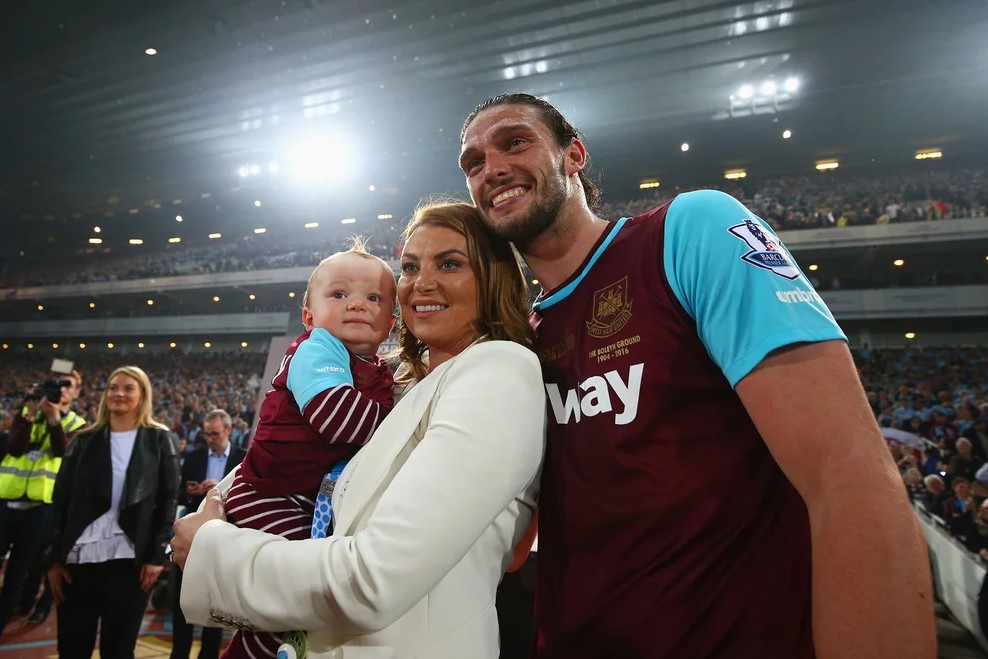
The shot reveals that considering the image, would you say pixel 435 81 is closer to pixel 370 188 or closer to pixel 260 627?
pixel 370 188

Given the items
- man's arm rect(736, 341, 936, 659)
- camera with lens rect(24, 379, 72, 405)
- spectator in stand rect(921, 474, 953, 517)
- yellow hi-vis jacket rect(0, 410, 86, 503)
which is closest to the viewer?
man's arm rect(736, 341, 936, 659)

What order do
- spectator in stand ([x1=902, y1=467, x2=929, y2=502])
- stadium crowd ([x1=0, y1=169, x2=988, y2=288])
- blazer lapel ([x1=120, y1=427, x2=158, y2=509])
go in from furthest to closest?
1. stadium crowd ([x1=0, y1=169, x2=988, y2=288])
2. spectator in stand ([x1=902, y1=467, x2=929, y2=502])
3. blazer lapel ([x1=120, y1=427, x2=158, y2=509])

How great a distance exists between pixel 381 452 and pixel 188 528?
1.94ft

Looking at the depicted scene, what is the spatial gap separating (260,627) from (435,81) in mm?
21747

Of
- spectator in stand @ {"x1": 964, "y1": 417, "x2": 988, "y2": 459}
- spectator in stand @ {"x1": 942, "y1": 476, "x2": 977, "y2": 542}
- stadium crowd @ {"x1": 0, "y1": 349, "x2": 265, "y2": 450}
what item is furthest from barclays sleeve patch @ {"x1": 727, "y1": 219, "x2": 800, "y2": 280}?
stadium crowd @ {"x1": 0, "y1": 349, "x2": 265, "y2": 450}

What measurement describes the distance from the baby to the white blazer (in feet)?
1.26

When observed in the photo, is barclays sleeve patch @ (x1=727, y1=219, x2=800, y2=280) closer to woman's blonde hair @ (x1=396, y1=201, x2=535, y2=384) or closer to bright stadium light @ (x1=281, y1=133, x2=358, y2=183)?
woman's blonde hair @ (x1=396, y1=201, x2=535, y2=384)

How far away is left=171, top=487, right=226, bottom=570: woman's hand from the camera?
1.20m

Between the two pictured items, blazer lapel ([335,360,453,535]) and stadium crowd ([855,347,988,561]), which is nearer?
blazer lapel ([335,360,453,535])

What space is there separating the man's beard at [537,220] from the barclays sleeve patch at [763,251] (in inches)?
22.2

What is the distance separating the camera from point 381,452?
1.04 m

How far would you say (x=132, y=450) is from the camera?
3406 millimetres

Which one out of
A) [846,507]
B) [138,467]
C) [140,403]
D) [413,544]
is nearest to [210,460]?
[140,403]

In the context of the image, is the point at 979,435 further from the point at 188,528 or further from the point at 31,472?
the point at 31,472
